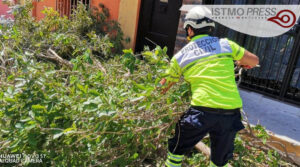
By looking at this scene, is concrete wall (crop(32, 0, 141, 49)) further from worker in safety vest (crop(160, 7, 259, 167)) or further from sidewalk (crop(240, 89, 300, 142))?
worker in safety vest (crop(160, 7, 259, 167))

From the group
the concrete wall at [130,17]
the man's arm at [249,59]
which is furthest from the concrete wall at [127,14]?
the man's arm at [249,59]

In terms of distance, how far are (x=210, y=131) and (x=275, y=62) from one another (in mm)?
2842

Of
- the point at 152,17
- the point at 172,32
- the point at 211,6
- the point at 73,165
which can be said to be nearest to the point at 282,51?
the point at 211,6

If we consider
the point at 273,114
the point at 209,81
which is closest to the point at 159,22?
the point at 273,114

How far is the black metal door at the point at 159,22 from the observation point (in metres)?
5.73

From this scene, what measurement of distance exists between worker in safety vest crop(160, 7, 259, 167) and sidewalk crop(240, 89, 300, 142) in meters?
1.52

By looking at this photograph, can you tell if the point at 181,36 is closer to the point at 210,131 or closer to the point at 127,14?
the point at 127,14

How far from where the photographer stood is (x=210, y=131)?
2.57 m

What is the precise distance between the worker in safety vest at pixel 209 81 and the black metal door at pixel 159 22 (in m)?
3.21

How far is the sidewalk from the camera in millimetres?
3792

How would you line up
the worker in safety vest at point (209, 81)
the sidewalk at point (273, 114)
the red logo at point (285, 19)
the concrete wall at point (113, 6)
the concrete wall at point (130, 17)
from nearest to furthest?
the worker in safety vest at point (209, 81) < the sidewalk at point (273, 114) < the red logo at point (285, 19) < the concrete wall at point (130, 17) < the concrete wall at point (113, 6)

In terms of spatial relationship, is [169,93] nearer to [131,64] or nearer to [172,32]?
[131,64]

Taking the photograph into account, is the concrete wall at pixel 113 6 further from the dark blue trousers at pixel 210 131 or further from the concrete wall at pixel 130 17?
the dark blue trousers at pixel 210 131

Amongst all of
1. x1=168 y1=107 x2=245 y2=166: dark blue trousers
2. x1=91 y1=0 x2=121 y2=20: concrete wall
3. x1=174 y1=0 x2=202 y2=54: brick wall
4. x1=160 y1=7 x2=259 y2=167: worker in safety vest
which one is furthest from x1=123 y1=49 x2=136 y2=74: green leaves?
x1=91 y1=0 x2=121 y2=20: concrete wall
